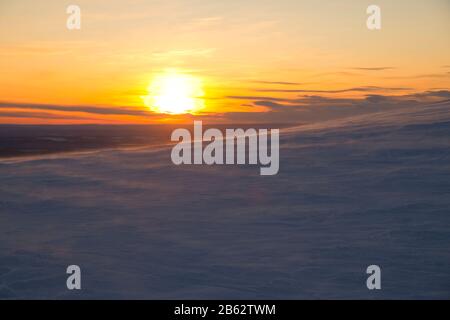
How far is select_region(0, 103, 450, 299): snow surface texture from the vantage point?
558cm

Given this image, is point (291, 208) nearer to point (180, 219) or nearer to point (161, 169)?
point (180, 219)

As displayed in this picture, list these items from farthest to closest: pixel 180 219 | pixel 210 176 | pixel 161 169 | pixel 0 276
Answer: pixel 161 169, pixel 210 176, pixel 180 219, pixel 0 276

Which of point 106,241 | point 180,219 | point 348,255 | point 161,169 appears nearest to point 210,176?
point 161,169

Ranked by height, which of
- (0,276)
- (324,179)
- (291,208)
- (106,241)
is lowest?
(0,276)

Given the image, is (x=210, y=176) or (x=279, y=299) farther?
(x=210, y=176)

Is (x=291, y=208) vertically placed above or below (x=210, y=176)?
below

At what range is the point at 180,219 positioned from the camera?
7.05 meters

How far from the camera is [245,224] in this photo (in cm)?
685

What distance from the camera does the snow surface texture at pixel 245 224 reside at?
220 inches

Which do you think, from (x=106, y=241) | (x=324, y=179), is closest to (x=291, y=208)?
(x=324, y=179)
